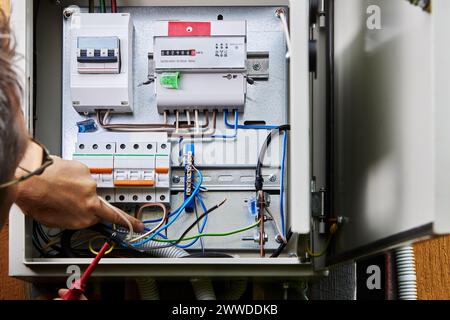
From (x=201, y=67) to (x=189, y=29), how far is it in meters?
0.11

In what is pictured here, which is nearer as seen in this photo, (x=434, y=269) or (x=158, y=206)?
(x=158, y=206)

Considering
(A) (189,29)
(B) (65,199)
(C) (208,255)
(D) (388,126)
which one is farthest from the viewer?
(A) (189,29)

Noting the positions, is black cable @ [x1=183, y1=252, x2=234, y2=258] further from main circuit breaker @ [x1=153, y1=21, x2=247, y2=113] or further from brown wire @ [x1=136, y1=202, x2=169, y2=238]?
main circuit breaker @ [x1=153, y1=21, x2=247, y2=113]

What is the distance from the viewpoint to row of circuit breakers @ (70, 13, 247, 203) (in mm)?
1326

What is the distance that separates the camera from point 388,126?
3.23 ft

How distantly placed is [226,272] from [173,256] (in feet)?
0.51

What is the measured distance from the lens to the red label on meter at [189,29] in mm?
1365

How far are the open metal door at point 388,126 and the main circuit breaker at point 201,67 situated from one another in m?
0.24

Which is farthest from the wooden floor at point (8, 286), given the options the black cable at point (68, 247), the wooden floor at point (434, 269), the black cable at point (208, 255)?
the wooden floor at point (434, 269)

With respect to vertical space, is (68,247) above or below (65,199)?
below

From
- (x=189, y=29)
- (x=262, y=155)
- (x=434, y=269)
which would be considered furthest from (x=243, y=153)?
(x=434, y=269)

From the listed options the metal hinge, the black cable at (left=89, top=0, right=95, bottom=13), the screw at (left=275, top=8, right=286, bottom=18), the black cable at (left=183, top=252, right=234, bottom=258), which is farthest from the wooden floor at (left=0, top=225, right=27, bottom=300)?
the screw at (left=275, top=8, right=286, bottom=18)

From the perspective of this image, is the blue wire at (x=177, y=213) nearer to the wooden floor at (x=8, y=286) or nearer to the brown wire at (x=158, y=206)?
the brown wire at (x=158, y=206)

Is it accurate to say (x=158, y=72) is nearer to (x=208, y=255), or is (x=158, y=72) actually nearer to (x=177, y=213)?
(x=177, y=213)
